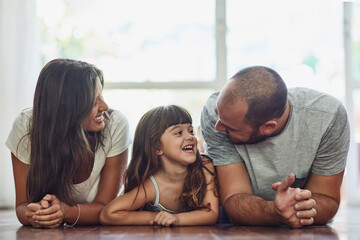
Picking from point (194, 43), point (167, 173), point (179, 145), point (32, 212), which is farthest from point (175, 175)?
point (194, 43)

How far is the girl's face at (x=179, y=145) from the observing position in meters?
2.47

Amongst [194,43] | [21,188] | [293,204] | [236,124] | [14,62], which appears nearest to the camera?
[293,204]

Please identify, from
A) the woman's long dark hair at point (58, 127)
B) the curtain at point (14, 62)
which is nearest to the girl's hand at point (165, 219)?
the woman's long dark hair at point (58, 127)

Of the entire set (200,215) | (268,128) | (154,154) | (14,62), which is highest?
(14,62)

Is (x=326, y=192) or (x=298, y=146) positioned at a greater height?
(x=298, y=146)

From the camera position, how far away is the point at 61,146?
2.38 metres

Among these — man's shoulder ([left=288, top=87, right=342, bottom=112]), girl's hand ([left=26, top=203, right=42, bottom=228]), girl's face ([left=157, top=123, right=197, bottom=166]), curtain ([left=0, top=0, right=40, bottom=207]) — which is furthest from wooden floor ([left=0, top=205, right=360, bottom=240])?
curtain ([left=0, top=0, right=40, bottom=207])

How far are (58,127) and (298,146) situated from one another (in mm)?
963

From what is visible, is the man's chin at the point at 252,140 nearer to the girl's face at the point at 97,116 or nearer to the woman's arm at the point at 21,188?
the girl's face at the point at 97,116

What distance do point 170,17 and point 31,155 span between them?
2.39 meters

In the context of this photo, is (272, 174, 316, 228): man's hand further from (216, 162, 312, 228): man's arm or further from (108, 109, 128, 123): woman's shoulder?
(108, 109, 128, 123): woman's shoulder

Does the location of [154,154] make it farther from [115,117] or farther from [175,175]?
[115,117]

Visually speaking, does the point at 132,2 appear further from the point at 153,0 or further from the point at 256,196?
the point at 256,196

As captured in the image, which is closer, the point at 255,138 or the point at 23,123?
the point at 255,138
